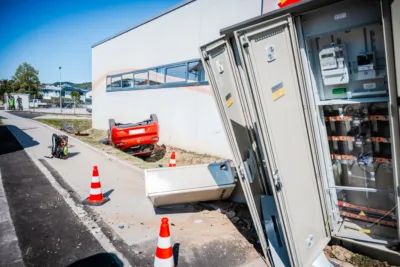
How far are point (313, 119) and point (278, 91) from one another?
2.57ft

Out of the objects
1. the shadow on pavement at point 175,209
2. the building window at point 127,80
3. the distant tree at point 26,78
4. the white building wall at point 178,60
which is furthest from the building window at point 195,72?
the distant tree at point 26,78

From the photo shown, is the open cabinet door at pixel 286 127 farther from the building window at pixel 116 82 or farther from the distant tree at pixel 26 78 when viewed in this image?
the distant tree at pixel 26 78

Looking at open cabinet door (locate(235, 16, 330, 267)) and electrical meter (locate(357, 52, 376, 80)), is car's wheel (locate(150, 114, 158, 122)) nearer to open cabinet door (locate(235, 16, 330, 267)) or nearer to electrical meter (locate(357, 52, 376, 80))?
open cabinet door (locate(235, 16, 330, 267))

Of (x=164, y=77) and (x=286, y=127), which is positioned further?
(x=164, y=77)

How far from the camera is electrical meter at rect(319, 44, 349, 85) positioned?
10.1 feet

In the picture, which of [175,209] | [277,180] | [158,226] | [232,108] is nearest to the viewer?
[277,180]

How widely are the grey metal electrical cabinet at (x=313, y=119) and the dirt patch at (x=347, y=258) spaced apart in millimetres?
184

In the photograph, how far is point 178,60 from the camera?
901cm

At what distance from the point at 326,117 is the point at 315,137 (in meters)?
0.51

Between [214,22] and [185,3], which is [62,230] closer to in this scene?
[214,22]

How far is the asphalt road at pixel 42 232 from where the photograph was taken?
10.0 ft

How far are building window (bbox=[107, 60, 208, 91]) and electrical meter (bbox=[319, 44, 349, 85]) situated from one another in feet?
15.6

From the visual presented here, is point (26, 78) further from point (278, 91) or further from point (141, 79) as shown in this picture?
point (278, 91)

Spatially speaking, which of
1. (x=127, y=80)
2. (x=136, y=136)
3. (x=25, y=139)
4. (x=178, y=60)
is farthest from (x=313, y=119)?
(x=25, y=139)
